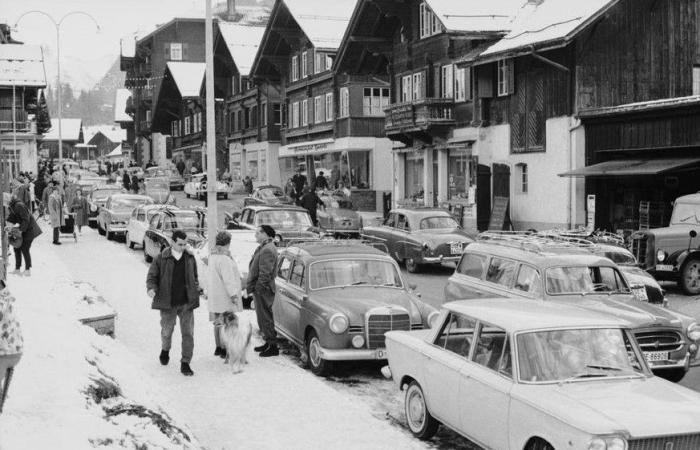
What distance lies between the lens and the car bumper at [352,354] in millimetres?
11031

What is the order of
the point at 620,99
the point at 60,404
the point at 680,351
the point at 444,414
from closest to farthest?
the point at 60,404 < the point at 444,414 < the point at 680,351 < the point at 620,99

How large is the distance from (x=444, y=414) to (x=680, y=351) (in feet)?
13.9

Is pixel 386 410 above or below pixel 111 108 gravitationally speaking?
below

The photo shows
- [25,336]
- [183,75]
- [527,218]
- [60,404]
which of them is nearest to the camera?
[60,404]

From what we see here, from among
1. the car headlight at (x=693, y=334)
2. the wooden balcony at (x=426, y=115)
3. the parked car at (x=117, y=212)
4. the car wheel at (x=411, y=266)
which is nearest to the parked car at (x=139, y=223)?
the parked car at (x=117, y=212)

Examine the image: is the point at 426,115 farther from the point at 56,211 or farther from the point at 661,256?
the point at 661,256

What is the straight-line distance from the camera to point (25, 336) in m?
9.57

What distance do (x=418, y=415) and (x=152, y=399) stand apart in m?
2.68

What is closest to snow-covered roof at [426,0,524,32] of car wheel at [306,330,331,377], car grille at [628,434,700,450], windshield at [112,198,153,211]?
windshield at [112,198,153,211]

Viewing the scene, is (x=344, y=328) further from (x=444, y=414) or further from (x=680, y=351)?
(x=680, y=351)

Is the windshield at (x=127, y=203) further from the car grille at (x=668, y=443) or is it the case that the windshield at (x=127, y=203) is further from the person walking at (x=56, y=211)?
the car grille at (x=668, y=443)

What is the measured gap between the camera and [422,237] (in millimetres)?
22609

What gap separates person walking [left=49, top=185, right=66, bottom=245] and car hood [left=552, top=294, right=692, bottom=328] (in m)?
18.6

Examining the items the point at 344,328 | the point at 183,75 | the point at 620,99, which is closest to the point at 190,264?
the point at 344,328
